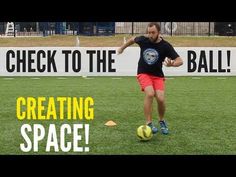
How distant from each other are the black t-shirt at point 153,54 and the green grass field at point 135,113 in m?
1.04

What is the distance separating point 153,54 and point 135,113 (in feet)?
8.17

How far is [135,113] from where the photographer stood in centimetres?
1023

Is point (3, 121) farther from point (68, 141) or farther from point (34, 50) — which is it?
point (34, 50)

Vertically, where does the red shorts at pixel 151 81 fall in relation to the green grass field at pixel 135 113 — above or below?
above

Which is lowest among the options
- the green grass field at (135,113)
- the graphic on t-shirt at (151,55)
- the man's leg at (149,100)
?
the green grass field at (135,113)

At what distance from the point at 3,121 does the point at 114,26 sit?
25.4m

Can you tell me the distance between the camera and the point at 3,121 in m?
8.96

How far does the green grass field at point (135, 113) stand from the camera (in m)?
6.96

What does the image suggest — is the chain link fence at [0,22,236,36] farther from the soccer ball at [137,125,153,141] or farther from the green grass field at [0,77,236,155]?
the soccer ball at [137,125,153,141]

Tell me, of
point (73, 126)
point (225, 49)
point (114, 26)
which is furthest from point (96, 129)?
point (114, 26)

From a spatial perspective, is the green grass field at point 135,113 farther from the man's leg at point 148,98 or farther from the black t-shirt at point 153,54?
the black t-shirt at point 153,54

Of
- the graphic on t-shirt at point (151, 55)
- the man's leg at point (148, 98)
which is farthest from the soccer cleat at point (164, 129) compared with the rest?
the graphic on t-shirt at point (151, 55)

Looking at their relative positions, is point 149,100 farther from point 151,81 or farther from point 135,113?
point 135,113

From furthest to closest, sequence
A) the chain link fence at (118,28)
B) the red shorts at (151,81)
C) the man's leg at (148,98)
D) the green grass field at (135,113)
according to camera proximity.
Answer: the chain link fence at (118,28), the red shorts at (151,81), the man's leg at (148,98), the green grass field at (135,113)
